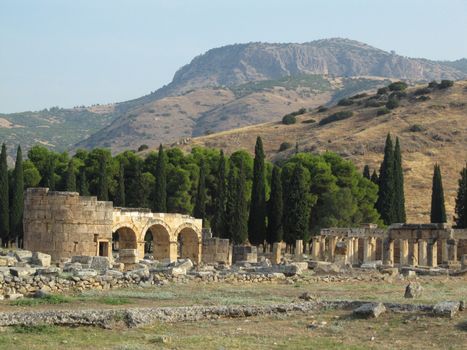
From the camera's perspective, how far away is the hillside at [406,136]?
91.1 meters

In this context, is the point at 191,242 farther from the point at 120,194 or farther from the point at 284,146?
the point at 284,146

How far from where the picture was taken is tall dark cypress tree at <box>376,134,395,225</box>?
6619 cm

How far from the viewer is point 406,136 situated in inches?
4033

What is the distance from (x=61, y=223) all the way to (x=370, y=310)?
72.5ft

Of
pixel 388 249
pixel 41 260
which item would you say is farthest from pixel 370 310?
pixel 388 249

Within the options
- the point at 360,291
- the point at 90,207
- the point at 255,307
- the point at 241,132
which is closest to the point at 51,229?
the point at 90,207

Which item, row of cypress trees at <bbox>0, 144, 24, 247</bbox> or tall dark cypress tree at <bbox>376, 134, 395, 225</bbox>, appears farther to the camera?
tall dark cypress tree at <bbox>376, 134, 395, 225</bbox>

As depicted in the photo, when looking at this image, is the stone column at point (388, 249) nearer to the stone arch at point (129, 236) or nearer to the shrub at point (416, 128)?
the stone arch at point (129, 236)

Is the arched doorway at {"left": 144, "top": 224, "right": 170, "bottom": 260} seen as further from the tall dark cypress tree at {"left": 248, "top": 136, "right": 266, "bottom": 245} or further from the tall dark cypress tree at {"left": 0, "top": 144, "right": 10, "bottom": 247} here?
the tall dark cypress tree at {"left": 0, "top": 144, "right": 10, "bottom": 247}

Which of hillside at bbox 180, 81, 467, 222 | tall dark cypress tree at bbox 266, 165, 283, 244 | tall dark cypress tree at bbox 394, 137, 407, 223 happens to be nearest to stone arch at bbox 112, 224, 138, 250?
tall dark cypress tree at bbox 266, 165, 283, 244

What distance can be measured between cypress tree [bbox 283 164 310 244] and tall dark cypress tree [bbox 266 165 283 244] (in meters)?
0.72

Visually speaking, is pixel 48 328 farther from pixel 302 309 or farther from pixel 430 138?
pixel 430 138

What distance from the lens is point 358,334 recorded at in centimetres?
1791

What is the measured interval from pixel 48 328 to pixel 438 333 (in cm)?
758
